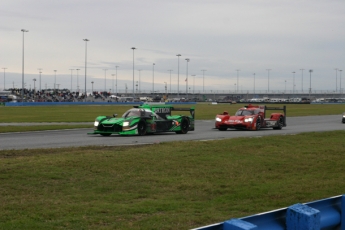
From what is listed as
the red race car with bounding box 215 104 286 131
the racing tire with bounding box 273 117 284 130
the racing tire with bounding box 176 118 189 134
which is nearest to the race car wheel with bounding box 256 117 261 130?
the red race car with bounding box 215 104 286 131

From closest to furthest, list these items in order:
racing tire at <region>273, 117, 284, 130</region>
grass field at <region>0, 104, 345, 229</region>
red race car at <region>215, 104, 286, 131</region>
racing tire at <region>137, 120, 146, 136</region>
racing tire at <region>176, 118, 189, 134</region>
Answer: grass field at <region>0, 104, 345, 229</region> → racing tire at <region>137, 120, 146, 136</region> → racing tire at <region>176, 118, 189, 134</region> → red race car at <region>215, 104, 286, 131</region> → racing tire at <region>273, 117, 284, 130</region>

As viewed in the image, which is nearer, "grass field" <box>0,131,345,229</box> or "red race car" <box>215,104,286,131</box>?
"grass field" <box>0,131,345,229</box>

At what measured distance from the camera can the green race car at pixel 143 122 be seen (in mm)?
24422

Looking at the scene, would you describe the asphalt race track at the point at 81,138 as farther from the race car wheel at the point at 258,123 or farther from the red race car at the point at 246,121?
the race car wheel at the point at 258,123

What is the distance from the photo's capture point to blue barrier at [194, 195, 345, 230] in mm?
4352

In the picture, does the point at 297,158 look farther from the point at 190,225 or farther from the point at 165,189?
the point at 190,225

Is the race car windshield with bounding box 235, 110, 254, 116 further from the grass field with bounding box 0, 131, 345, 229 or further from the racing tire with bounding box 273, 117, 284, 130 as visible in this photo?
the grass field with bounding box 0, 131, 345, 229

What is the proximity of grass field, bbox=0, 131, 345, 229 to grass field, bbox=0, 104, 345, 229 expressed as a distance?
0.01 m

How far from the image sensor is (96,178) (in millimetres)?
10750

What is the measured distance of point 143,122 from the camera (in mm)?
25094

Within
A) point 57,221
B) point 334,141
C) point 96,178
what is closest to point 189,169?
point 96,178

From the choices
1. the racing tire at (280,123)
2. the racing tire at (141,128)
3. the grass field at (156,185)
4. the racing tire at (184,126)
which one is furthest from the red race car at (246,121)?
the grass field at (156,185)

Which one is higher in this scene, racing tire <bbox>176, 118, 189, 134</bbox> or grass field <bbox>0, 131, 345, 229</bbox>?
racing tire <bbox>176, 118, 189, 134</bbox>

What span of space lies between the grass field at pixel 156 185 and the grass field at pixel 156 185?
14 mm
